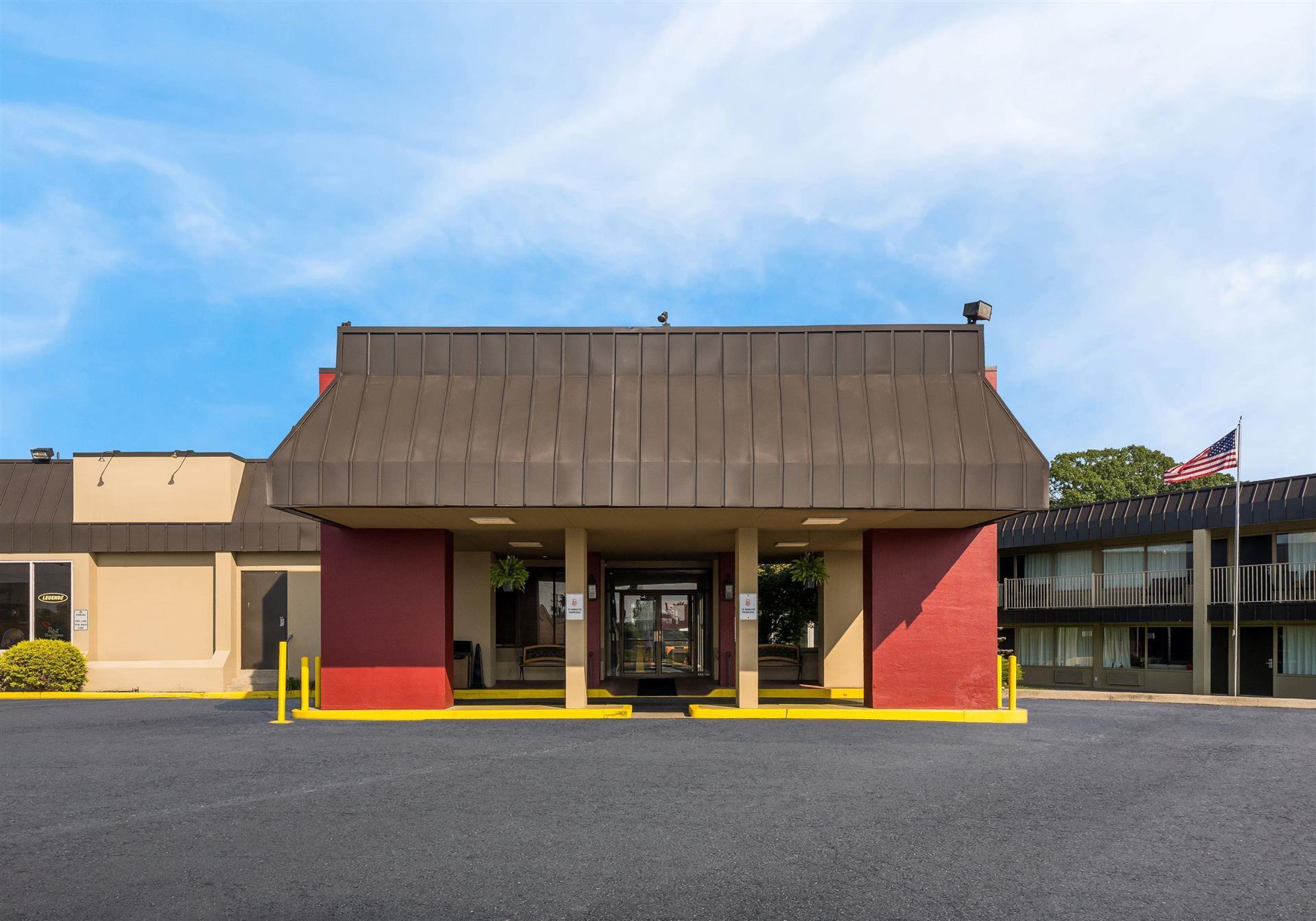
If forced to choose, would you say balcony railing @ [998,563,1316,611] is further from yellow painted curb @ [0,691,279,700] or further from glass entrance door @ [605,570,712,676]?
yellow painted curb @ [0,691,279,700]

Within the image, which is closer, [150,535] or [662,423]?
[662,423]

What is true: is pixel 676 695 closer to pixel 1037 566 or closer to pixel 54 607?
pixel 54 607

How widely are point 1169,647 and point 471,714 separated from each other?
3023 centimetres

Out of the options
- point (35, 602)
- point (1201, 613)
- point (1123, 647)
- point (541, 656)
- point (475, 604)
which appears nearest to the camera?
point (475, 604)

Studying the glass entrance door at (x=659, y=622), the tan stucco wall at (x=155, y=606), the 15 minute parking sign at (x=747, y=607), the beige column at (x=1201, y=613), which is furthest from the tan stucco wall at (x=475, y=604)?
the beige column at (x=1201, y=613)

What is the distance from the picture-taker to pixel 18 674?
2516 cm

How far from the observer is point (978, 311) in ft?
63.0

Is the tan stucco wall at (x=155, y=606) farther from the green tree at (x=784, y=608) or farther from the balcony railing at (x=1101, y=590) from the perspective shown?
the balcony railing at (x=1101, y=590)

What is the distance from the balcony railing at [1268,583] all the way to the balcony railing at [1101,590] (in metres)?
1.34

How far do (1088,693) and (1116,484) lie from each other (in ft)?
126

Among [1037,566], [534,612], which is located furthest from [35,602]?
[1037,566]

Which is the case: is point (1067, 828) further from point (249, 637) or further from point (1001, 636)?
point (1001, 636)

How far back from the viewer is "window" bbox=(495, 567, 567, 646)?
2819cm

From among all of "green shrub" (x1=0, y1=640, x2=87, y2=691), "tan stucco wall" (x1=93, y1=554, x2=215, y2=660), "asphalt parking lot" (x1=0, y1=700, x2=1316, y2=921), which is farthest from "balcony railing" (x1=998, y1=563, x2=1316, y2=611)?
"green shrub" (x1=0, y1=640, x2=87, y2=691)
